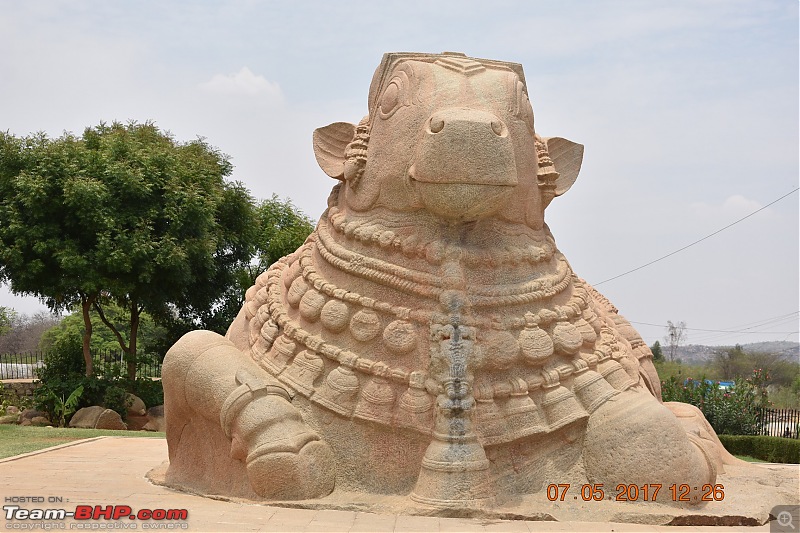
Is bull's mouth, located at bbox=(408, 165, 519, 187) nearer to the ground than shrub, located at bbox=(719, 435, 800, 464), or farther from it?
farther from it

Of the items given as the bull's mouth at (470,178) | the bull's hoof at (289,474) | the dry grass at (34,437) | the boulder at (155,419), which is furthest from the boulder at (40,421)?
the bull's mouth at (470,178)

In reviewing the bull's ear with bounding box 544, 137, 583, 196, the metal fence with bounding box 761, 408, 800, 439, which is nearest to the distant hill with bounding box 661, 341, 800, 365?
the metal fence with bounding box 761, 408, 800, 439

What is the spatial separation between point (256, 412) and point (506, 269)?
1698 mm

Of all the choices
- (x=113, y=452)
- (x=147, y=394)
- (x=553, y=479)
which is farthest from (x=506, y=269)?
(x=147, y=394)

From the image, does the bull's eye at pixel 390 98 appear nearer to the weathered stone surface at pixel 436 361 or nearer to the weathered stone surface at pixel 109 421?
the weathered stone surface at pixel 436 361

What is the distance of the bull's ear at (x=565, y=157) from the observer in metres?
5.87

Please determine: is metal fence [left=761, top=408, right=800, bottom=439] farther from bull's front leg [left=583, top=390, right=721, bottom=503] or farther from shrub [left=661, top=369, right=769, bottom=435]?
bull's front leg [left=583, top=390, right=721, bottom=503]

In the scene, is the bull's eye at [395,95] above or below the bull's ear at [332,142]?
above

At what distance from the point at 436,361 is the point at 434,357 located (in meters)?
0.02

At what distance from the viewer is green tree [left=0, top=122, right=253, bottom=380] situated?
45.3 feet

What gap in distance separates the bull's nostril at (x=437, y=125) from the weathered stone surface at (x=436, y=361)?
0.01m

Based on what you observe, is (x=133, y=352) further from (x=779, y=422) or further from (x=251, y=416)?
(x=779, y=422)

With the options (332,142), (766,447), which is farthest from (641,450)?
(766,447)

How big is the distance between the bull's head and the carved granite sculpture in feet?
0.04
